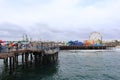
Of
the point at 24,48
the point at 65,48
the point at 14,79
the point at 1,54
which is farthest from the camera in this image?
the point at 65,48

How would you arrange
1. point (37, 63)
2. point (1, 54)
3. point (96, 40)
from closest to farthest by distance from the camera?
point (1, 54) → point (37, 63) → point (96, 40)

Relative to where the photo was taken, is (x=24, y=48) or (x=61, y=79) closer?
(x=61, y=79)

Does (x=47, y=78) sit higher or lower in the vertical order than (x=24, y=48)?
lower

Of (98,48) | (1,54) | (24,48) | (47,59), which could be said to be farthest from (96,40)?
(1,54)

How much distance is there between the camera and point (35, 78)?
3600 centimetres

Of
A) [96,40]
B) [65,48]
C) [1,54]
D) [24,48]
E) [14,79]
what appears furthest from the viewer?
[96,40]

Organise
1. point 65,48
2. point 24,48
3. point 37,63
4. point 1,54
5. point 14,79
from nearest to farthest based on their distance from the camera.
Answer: point 1,54
point 14,79
point 24,48
point 37,63
point 65,48

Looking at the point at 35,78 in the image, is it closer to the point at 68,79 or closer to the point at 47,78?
the point at 47,78

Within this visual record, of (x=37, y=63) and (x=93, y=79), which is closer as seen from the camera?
(x=93, y=79)

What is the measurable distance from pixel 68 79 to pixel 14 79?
23.5ft

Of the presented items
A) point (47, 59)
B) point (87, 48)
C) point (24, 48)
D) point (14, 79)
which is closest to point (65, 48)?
point (87, 48)

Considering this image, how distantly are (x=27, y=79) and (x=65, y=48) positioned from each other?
112029 mm

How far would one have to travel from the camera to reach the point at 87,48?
Answer: 148500mm

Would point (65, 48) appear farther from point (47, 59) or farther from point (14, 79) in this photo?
point (14, 79)
